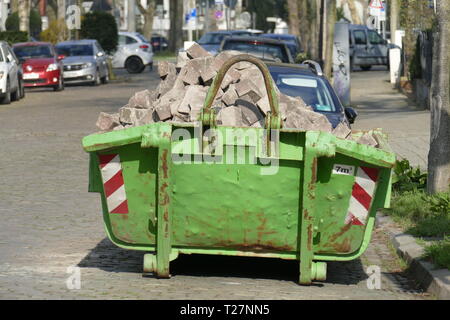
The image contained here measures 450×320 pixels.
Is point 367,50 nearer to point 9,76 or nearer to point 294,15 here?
point 294,15

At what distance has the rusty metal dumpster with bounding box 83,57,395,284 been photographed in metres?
8.48

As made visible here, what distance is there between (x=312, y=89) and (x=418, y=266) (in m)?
5.24

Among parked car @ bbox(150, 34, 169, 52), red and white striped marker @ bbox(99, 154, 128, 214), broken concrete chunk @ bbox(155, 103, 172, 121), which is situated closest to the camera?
red and white striped marker @ bbox(99, 154, 128, 214)

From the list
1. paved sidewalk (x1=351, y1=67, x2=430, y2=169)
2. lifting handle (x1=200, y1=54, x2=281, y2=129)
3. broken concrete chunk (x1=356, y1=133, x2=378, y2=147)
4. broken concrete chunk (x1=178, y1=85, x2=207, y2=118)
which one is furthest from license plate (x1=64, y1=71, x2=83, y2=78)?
lifting handle (x1=200, y1=54, x2=281, y2=129)

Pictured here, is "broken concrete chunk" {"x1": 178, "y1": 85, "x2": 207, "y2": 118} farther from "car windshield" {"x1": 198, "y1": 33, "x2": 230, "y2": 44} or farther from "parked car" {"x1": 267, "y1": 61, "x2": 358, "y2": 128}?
"car windshield" {"x1": 198, "y1": 33, "x2": 230, "y2": 44}

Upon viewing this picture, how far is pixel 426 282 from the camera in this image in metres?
8.94

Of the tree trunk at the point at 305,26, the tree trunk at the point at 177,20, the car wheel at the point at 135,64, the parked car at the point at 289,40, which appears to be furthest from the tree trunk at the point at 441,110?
the tree trunk at the point at 177,20

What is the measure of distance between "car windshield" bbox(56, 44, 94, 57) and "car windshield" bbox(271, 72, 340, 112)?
27.7 m

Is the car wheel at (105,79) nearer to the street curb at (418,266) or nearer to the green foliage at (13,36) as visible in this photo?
the green foliage at (13,36)

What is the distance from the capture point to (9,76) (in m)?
31.1

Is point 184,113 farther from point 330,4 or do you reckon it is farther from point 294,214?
point 330,4

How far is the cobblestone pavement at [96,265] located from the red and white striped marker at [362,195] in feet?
1.75
